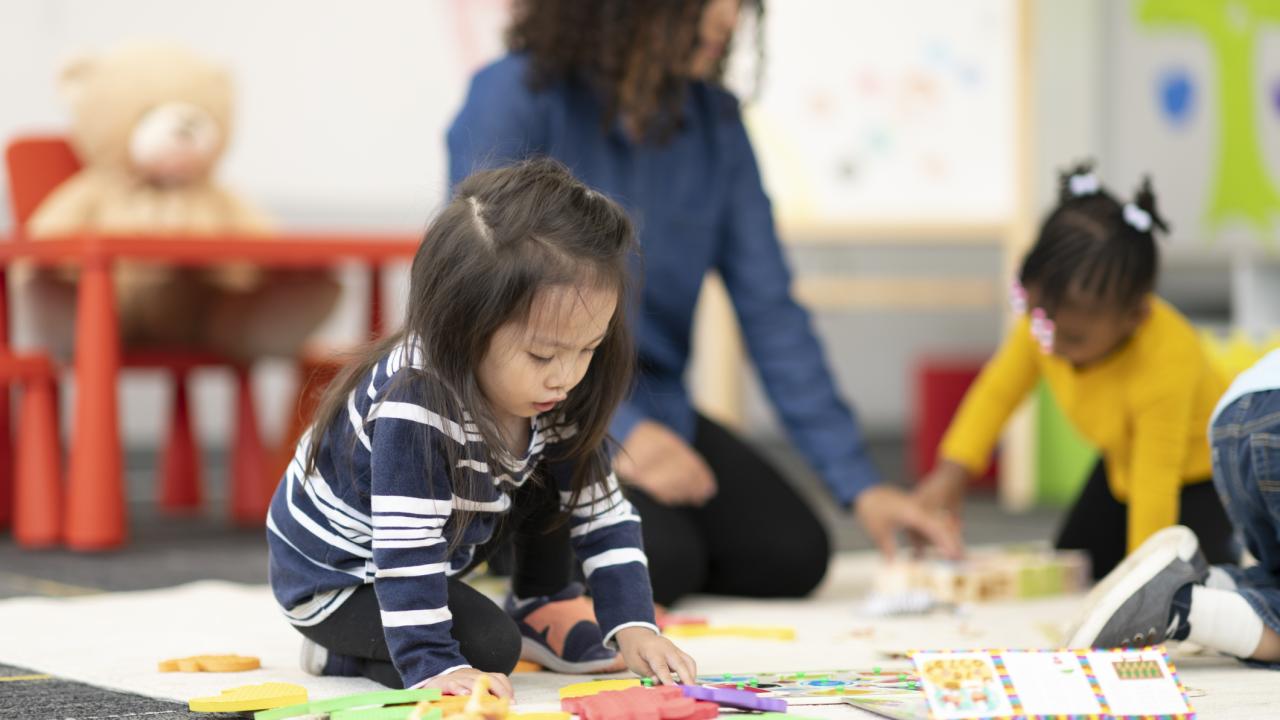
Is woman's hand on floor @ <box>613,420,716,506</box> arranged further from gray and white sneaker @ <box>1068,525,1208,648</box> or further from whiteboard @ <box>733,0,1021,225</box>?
whiteboard @ <box>733,0,1021,225</box>

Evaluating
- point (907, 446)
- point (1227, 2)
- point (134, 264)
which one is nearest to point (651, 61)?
point (134, 264)

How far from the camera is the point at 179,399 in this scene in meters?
2.78

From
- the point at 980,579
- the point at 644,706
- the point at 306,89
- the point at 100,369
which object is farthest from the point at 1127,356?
the point at 306,89

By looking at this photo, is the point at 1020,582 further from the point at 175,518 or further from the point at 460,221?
the point at 175,518

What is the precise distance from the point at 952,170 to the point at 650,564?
1903 millimetres

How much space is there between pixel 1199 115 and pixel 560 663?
209cm

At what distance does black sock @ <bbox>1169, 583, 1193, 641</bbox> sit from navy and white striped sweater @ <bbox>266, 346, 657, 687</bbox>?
0.43 metres

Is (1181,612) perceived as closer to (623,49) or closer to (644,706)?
(644,706)

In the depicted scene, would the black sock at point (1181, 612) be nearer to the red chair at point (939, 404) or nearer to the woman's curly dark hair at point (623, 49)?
the woman's curly dark hair at point (623, 49)

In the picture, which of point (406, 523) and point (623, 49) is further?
point (623, 49)

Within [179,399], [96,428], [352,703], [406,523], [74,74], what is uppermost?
[74,74]

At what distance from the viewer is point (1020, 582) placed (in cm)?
172

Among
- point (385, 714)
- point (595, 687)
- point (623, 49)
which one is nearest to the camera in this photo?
point (385, 714)

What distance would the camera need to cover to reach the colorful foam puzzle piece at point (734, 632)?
1465 millimetres
